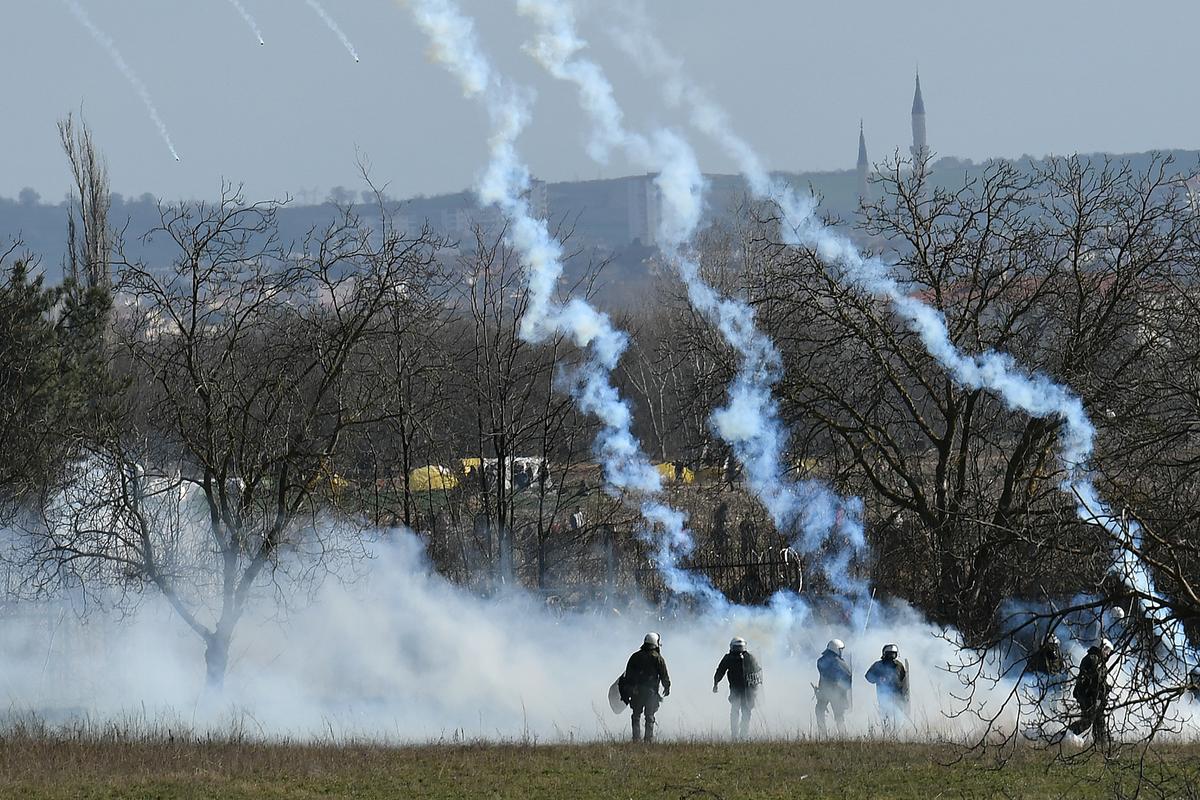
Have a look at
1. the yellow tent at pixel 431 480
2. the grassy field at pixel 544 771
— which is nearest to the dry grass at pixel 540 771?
the grassy field at pixel 544 771

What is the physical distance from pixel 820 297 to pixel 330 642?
10254 mm

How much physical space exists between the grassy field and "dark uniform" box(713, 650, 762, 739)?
1.53m

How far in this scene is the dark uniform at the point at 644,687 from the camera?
18109 mm

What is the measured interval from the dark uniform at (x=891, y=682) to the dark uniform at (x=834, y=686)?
19.3 inches

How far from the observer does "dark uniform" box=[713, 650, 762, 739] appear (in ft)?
61.6

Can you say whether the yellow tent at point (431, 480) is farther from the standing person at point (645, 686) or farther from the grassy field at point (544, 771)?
the grassy field at point (544, 771)

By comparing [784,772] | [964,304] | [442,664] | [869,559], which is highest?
[964,304]

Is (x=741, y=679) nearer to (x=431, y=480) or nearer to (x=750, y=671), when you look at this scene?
(x=750, y=671)

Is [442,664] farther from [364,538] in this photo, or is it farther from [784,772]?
[784,772]

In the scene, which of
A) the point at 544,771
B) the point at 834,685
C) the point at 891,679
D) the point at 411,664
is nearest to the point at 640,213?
the point at 411,664

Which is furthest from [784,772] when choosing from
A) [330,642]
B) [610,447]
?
[610,447]

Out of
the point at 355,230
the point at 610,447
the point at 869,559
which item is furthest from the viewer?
the point at 610,447

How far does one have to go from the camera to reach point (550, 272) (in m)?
29.5

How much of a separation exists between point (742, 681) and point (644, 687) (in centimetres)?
146
